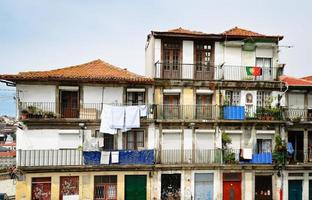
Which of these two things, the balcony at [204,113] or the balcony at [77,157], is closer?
the balcony at [77,157]

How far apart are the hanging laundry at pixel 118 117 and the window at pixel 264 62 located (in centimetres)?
1190

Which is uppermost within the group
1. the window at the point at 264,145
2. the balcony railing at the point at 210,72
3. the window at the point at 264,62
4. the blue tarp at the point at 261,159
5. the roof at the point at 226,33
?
the roof at the point at 226,33

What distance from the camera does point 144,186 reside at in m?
26.7

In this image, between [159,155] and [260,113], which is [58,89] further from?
[260,113]

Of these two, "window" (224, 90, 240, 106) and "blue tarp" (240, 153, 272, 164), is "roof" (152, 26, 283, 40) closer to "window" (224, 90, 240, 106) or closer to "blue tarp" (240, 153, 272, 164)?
"window" (224, 90, 240, 106)

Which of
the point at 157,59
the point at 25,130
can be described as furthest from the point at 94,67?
the point at 25,130

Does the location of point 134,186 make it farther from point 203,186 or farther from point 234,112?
point 234,112

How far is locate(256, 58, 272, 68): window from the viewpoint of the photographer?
1139 inches

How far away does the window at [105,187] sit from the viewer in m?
26.0

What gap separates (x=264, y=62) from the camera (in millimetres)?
29016

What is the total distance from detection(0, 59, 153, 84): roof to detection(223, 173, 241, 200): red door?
9.82 meters

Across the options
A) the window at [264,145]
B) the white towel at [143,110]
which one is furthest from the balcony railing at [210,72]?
the window at [264,145]

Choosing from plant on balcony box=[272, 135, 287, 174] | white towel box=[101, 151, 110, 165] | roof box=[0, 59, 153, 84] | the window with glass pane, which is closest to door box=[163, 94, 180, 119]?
the window with glass pane

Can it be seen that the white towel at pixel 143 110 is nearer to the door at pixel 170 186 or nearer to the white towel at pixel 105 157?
the white towel at pixel 105 157
